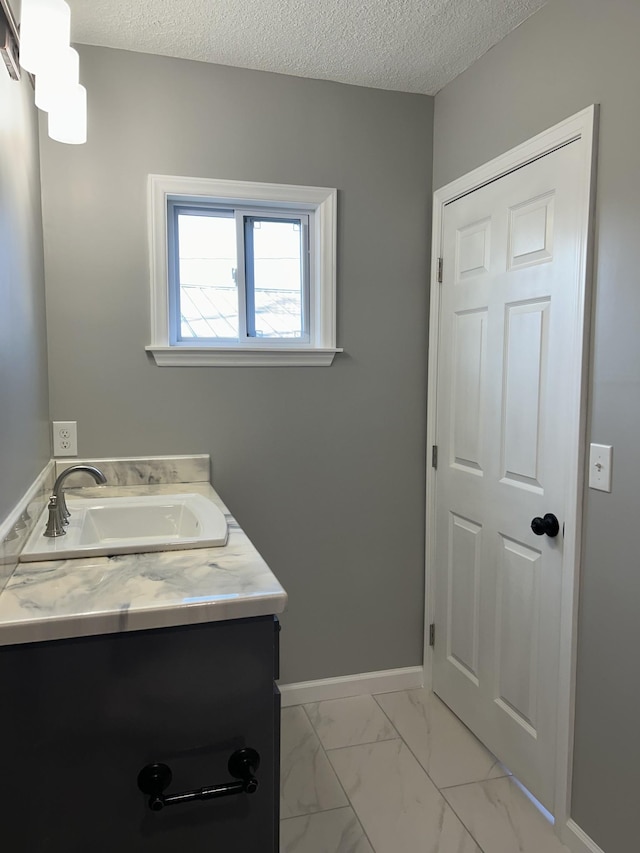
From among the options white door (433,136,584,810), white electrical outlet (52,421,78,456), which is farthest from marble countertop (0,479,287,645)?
white door (433,136,584,810)

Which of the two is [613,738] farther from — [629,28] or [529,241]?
[629,28]

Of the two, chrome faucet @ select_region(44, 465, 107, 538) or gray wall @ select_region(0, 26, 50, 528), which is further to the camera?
chrome faucet @ select_region(44, 465, 107, 538)

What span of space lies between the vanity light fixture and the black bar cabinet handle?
143cm

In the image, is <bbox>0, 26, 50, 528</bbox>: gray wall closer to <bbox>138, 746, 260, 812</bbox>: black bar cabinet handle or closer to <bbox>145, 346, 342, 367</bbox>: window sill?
<bbox>145, 346, 342, 367</bbox>: window sill

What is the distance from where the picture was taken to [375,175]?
93.8 inches

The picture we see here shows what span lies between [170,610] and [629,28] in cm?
170

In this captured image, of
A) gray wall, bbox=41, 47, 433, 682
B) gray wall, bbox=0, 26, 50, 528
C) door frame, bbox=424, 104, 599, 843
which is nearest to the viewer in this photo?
gray wall, bbox=0, 26, 50, 528

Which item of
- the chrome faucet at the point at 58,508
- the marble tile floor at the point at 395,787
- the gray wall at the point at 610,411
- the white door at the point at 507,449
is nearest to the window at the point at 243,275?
the white door at the point at 507,449

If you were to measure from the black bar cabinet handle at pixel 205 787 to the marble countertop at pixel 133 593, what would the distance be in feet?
0.82

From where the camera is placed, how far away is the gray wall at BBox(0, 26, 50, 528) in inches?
53.2

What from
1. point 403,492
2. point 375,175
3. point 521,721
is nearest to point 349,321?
point 375,175

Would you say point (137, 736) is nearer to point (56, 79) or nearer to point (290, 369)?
point (56, 79)

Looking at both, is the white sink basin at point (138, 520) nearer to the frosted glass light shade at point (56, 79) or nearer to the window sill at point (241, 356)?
the window sill at point (241, 356)

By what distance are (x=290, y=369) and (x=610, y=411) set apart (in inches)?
46.6
